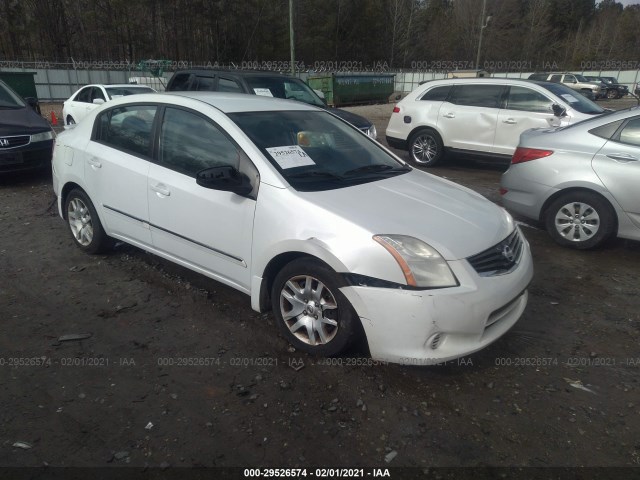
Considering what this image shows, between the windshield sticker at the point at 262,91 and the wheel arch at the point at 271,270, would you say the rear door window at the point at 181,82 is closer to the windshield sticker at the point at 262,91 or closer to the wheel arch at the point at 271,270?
the windshield sticker at the point at 262,91

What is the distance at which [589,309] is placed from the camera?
386 cm

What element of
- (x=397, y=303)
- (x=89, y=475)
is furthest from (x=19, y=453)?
(x=397, y=303)

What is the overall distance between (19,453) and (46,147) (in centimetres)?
668

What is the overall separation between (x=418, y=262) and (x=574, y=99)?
285 inches

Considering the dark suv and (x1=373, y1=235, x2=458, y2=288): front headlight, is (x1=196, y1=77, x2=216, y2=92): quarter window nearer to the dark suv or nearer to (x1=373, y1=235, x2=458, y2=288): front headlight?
the dark suv

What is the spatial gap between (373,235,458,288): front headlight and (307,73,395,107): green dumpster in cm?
2358

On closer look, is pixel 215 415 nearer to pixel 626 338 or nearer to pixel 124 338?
pixel 124 338

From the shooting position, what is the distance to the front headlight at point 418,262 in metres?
2.66

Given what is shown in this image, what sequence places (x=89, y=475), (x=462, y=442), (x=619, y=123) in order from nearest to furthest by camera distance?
(x=89, y=475) < (x=462, y=442) < (x=619, y=123)

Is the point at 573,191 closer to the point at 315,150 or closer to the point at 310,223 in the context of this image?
the point at 315,150

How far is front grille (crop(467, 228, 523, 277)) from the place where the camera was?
9.24 feet

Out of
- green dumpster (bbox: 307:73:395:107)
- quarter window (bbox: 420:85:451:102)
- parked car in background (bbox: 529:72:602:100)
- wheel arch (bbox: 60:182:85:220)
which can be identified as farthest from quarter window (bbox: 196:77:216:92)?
parked car in background (bbox: 529:72:602:100)

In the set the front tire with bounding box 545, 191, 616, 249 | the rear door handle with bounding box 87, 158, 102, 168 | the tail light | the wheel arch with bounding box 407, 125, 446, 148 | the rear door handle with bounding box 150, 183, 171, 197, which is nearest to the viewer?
the rear door handle with bounding box 150, 183, 171, 197

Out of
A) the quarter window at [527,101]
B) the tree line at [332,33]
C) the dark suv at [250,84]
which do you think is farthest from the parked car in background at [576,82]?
the dark suv at [250,84]
